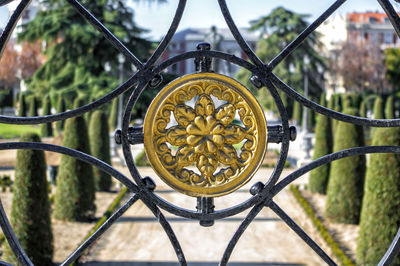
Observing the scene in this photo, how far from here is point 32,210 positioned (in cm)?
557

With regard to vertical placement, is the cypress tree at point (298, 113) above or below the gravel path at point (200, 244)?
above

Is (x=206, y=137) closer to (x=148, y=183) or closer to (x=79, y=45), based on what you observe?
(x=148, y=183)

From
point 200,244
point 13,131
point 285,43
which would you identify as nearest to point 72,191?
point 200,244

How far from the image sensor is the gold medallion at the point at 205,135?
62.1 inches

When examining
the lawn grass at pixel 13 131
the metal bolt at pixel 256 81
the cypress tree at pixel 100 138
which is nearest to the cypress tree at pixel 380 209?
the metal bolt at pixel 256 81

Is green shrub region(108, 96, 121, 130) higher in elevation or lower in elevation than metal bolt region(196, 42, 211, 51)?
lower

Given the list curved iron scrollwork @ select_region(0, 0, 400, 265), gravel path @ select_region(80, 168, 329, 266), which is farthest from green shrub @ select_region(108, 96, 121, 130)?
curved iron scrollwork @ select_region(0, 0, 400, 265)

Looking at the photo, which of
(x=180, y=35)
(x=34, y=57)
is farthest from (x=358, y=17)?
(x=34, y=57)

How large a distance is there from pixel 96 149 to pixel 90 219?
2919 millimetres

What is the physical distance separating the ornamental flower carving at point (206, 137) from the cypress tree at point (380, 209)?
14.2 feet

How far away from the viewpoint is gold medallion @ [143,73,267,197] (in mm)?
1577

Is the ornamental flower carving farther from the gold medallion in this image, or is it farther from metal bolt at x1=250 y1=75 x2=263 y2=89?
metal bolt at x1=250 y1=75 x2=263 y2=89

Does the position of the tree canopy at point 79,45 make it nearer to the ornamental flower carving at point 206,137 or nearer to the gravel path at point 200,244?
the gravel path at point 200,244

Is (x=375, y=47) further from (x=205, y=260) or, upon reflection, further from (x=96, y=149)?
(x=205, y=260)
